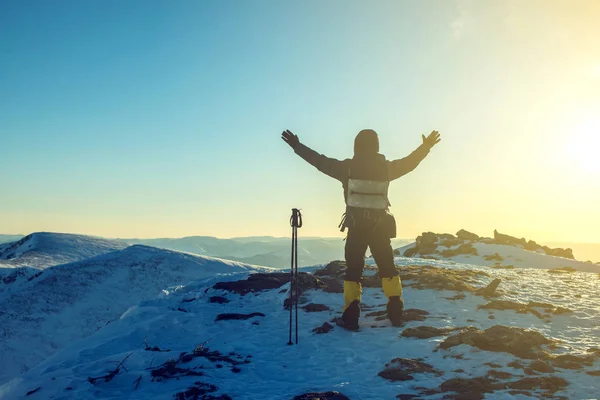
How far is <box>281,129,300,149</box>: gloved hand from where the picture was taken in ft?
30.6

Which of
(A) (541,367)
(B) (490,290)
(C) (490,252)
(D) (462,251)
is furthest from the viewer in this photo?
(D) (462,251)

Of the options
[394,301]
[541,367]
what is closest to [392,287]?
[394,301]

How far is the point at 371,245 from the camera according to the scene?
9.22 metres

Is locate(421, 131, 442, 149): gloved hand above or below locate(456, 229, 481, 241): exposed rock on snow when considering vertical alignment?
above

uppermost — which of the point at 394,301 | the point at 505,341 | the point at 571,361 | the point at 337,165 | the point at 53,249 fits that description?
the point at 337,165

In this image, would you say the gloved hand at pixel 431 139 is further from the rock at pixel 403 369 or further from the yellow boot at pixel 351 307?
the rock at pixel 403 369

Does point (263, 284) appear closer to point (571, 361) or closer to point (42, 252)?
point (571, 361)

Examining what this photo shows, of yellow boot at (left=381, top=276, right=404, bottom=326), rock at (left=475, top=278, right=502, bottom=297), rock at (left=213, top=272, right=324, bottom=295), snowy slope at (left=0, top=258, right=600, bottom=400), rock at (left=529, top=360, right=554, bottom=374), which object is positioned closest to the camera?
snowy slope at (left=0, top=258, right=600, bottom=400)

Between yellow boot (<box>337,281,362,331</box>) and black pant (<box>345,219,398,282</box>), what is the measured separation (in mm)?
368

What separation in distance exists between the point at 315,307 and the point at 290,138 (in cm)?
468

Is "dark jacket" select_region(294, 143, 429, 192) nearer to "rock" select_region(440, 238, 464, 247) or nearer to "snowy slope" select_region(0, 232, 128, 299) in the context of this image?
"rock" select_region(440, 238, 464, 247)

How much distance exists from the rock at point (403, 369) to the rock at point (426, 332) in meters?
1.42

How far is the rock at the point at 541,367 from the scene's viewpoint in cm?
582

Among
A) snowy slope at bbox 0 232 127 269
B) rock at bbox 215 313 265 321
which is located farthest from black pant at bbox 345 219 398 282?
snowy slope at bbox 0 232 127 269
